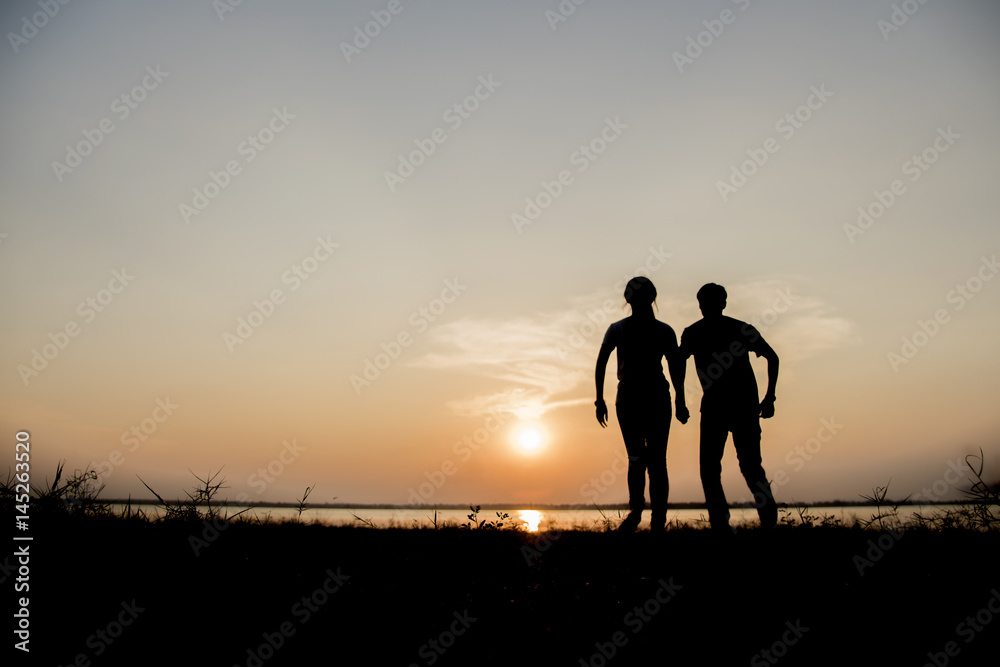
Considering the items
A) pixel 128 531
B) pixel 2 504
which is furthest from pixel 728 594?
pixel 2 504

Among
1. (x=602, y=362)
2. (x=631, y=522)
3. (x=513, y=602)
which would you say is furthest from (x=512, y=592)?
(x=602, y=362)

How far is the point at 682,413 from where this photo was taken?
312 inches

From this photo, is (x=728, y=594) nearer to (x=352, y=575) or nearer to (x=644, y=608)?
(x=644, y=608)

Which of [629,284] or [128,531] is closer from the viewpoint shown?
[128,531]

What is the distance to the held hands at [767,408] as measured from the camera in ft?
25.1

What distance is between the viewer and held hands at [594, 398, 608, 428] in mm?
8258

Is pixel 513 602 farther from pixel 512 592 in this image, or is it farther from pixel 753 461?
pixel 753 461

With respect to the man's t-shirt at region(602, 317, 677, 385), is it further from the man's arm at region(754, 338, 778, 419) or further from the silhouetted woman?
the man's arm at region(754, 338, 778, 419)

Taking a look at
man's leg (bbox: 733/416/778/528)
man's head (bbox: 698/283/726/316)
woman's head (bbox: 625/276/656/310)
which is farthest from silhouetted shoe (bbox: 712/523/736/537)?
woman's head (bbox: 625/276/656/310)

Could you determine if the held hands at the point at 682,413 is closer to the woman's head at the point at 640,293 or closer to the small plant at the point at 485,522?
the woman's head at the point at 640,293

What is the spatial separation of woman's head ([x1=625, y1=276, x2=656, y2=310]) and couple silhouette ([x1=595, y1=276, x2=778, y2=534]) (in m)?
Result: 0.01

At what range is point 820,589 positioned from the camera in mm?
4633

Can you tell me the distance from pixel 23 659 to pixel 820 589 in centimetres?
534

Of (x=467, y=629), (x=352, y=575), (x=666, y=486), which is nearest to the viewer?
(x=467, y=629)
